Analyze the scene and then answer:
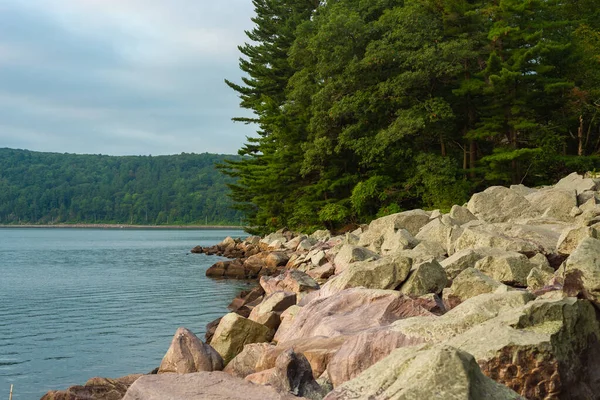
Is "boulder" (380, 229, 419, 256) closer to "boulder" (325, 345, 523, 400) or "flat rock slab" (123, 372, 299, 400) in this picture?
"flat rock slab" (123, 372, 299, 400)

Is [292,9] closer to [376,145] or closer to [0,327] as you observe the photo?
[376,145]

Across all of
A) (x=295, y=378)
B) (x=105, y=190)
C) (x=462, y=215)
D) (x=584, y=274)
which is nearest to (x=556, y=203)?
(x=462, y=215)

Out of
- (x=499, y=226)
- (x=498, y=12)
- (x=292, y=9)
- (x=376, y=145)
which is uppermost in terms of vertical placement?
(x=292, y=9)

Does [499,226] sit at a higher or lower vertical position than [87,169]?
lower

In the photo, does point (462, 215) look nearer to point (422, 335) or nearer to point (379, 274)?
point (379, 274)

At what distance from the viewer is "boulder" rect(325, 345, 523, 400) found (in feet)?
12.3

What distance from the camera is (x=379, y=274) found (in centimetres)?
988

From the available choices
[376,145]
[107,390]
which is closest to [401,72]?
[376,145]

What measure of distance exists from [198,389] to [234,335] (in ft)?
11.9

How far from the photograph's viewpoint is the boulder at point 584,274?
20.5 ft

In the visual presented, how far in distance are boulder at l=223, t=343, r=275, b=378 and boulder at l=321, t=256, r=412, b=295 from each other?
2331 mm

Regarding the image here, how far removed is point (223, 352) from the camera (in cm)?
888

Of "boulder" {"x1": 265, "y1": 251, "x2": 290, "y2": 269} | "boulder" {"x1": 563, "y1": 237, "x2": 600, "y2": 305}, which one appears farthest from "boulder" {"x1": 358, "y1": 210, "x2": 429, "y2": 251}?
"boulder" {"x1": 563, "y1": 237, "x2": 600, "y2": 305}

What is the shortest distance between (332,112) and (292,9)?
2021cm
